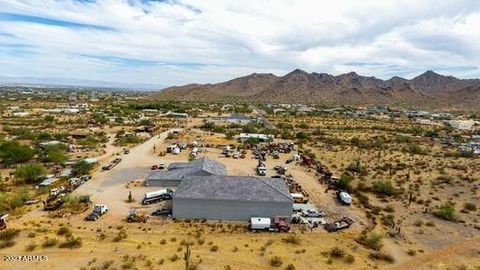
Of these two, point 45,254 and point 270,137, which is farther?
point 270,137

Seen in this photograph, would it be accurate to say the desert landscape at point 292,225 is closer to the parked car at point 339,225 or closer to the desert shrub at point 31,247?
the desert shrub at point 31,247

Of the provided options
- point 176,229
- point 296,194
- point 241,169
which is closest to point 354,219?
point 296,194

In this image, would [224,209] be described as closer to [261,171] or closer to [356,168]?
[261,171]

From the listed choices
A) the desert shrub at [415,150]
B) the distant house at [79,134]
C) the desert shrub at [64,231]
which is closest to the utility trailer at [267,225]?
the desert shrub at [64,231]

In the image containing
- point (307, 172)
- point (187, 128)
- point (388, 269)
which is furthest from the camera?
point (187, 128)

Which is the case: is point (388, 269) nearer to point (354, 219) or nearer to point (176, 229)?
point (354, 219)

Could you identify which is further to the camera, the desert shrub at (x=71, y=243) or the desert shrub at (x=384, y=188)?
the desert shrub at (x=384, y=188)

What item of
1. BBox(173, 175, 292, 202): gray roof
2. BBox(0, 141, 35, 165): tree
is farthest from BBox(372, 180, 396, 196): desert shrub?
BBox(0, 141, 35, 165): tree

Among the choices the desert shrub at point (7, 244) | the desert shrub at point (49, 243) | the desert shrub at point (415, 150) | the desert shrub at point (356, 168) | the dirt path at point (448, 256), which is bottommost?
the desert shrub at point (7, 244)
